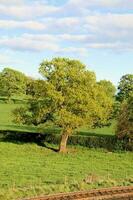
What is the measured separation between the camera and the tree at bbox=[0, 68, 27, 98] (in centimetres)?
13488

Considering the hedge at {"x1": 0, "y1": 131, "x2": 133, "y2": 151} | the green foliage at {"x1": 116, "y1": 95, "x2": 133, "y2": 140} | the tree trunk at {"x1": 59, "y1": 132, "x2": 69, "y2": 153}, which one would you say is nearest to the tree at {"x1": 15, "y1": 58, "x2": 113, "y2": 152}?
the tree trunk at {"x1": 59, "y1": 132, "x2": 69, "y2": 153}

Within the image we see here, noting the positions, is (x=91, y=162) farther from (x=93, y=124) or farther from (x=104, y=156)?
(x=93, y=124)

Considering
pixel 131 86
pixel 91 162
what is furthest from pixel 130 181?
pixel 131 86

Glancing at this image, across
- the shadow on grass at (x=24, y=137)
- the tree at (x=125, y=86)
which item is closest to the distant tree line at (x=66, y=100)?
the shadow on grass at (x=24, y=137)

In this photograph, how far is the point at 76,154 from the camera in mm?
56844

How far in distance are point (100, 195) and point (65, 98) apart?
3098 centimetres

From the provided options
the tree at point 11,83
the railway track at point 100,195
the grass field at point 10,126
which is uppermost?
the tree at point 11,83

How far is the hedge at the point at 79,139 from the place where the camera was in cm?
6053

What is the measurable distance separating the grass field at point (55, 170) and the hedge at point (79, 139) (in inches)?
55.3

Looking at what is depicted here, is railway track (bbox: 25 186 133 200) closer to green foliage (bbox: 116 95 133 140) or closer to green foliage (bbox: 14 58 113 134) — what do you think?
green foliage (bbox: 14 58 113 134)

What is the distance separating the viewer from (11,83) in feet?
445

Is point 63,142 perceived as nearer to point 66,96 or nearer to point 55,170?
point 66,96

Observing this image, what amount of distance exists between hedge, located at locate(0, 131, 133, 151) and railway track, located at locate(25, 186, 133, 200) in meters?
30.4

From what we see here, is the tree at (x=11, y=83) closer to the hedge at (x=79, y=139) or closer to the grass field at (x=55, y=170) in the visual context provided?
the hedge at (x=79, y=139)
